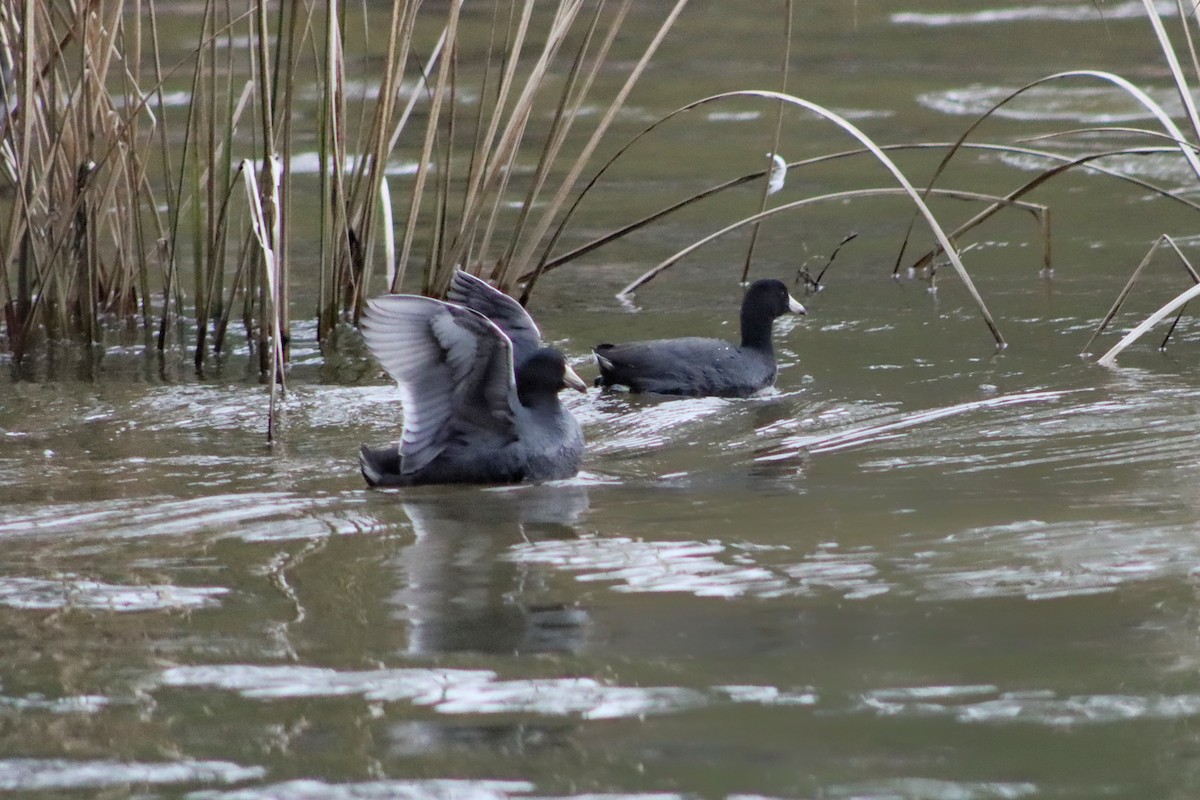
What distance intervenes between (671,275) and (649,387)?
2.15 meters

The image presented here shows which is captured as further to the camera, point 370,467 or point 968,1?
point 968,1

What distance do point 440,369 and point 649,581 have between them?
57.9 inches

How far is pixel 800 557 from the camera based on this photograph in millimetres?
3754

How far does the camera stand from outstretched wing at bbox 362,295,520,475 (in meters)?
4.64

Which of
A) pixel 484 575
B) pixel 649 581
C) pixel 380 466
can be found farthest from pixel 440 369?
pixel 649 581

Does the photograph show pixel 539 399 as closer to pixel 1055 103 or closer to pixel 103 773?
pixel 103 773

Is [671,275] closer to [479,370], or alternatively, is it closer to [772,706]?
[479,370]

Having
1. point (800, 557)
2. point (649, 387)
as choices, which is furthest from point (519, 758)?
point (649, 387)

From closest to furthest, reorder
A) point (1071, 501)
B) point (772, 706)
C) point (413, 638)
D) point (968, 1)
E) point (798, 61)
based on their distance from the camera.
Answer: point (772, 706)
point (413, 638)
point (1071, 501)
point (798, 61)
point (968, 1)

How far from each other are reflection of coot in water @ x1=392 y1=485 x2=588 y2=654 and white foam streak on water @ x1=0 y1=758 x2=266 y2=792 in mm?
596

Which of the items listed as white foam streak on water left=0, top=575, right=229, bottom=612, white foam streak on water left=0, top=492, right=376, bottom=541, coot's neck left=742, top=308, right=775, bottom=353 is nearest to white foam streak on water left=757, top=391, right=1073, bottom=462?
coot's neck left=742, top=308, right=775, bottom=353

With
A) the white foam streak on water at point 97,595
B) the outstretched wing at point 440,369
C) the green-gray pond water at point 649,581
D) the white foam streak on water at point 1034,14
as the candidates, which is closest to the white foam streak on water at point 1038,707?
the green-gray pond water at point 649,581

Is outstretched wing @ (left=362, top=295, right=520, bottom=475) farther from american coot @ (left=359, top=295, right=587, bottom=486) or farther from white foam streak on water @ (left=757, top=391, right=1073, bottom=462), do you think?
white foam streak on water @ (left=757, top=391, right=1073, bottom=462)

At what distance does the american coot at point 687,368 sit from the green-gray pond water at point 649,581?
0.28 feet
